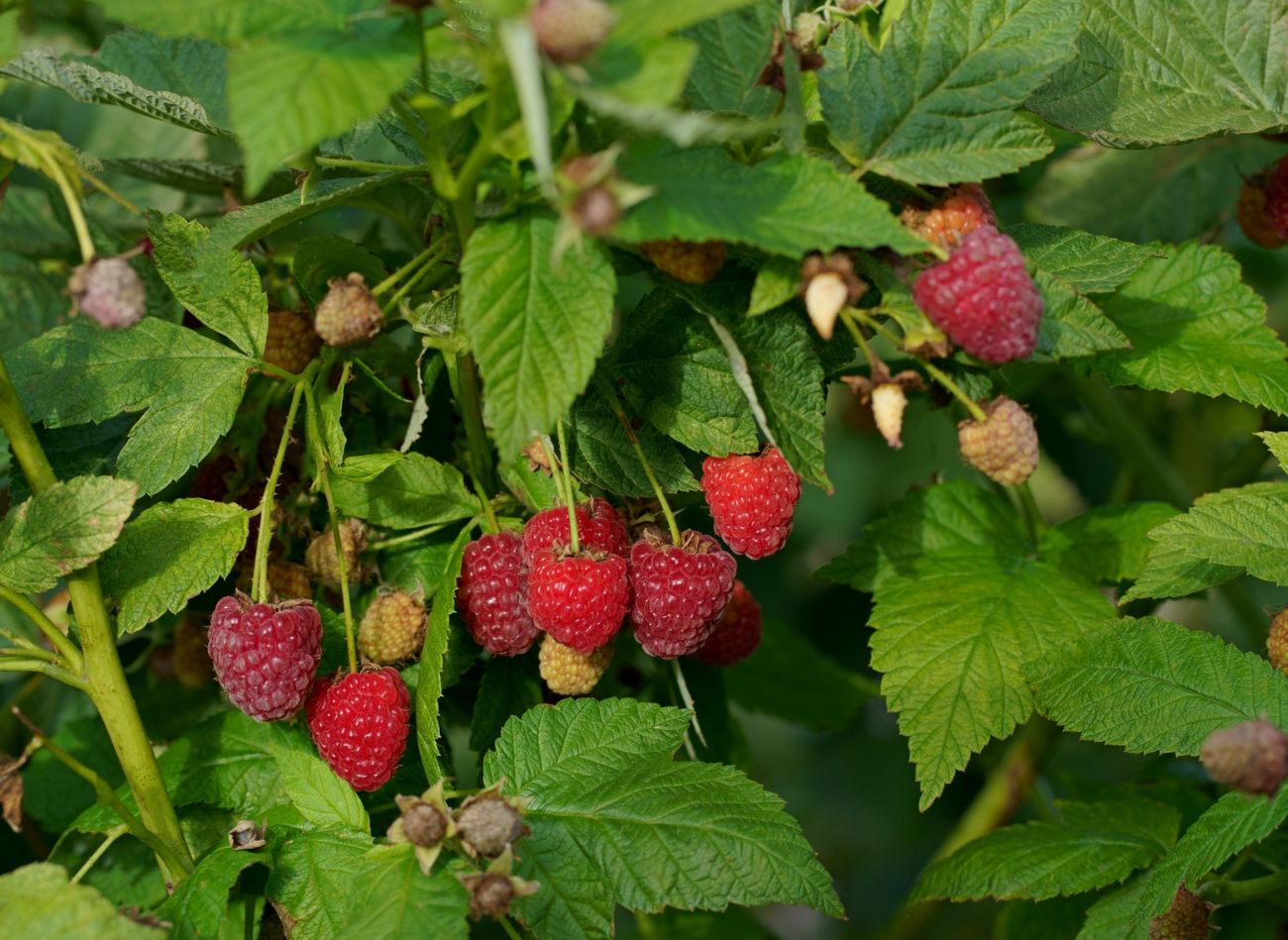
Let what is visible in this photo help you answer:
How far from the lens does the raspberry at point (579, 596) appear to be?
104 cm

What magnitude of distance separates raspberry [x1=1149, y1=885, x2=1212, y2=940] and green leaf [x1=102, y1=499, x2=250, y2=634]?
89 cm

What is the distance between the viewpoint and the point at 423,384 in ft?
3.57

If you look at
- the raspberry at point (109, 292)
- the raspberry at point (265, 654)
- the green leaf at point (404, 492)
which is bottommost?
the raspberry at point (265, 654)

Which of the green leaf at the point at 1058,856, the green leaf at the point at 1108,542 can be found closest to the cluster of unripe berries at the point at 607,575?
the green leaf at the point at 1058,856

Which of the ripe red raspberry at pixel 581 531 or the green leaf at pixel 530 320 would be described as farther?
the ripe red raspberry at pixel 581 531

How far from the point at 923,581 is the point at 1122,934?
400 mm

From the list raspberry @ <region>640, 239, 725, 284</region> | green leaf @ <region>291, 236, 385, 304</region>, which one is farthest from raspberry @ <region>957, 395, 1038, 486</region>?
green leaf @ <region>291, 236, 385, 304</region>

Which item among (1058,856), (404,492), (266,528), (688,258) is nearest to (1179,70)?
(688,258)

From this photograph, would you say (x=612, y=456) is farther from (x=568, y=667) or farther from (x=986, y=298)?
(x=986, y=298)

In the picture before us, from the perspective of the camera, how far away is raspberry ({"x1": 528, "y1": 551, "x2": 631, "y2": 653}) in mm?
1037

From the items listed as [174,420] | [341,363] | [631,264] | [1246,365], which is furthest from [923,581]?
[174,420]

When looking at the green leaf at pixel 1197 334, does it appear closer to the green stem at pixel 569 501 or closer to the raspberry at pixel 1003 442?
the raspberry at pixel 1003 442

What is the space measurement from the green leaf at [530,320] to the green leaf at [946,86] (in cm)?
26

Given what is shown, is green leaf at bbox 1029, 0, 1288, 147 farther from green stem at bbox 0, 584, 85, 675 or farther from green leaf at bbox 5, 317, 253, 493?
green stem at bbox 0, 584, 85, 675
